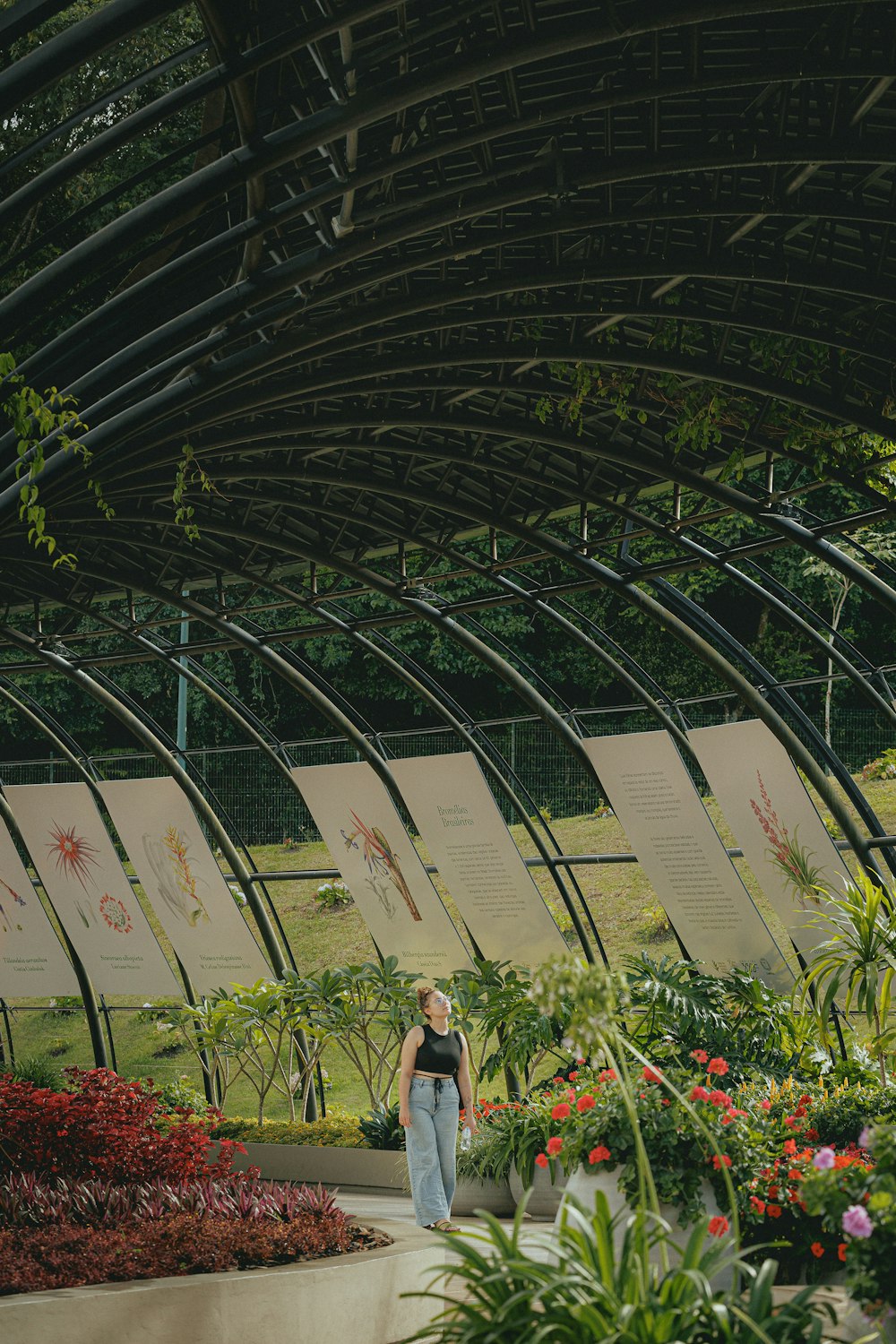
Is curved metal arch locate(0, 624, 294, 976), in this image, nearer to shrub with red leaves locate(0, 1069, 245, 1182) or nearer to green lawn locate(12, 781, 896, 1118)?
shrub with red leaves locate(0, 1069, 245, 1182)

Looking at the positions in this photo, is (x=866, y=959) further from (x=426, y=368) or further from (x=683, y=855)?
(x=426, y=368)

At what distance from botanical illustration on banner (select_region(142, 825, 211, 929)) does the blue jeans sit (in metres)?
7.99

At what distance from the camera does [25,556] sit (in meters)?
13.0

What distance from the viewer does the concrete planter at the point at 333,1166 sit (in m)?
12.7

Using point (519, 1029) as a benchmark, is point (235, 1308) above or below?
below

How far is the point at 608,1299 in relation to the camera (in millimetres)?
4125

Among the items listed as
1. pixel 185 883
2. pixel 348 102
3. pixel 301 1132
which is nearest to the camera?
pixel 348 102

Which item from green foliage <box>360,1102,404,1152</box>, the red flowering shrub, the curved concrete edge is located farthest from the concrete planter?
the red flowering shrub

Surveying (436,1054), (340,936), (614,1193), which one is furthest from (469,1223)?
(340,936)

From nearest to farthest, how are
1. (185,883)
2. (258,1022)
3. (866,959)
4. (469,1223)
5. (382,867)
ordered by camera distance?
(866,959) < (469,1223) < (258,1022) < (382,867) < (185,883)

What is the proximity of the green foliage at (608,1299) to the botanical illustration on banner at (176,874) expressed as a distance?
1234 centimetres

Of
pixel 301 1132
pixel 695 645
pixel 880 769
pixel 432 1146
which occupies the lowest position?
pixel 301 1132

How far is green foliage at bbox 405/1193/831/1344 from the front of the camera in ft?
13.3

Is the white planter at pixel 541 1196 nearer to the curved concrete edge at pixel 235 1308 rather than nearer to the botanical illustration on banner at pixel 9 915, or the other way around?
the curved concrete edge at pixel 235 1308
